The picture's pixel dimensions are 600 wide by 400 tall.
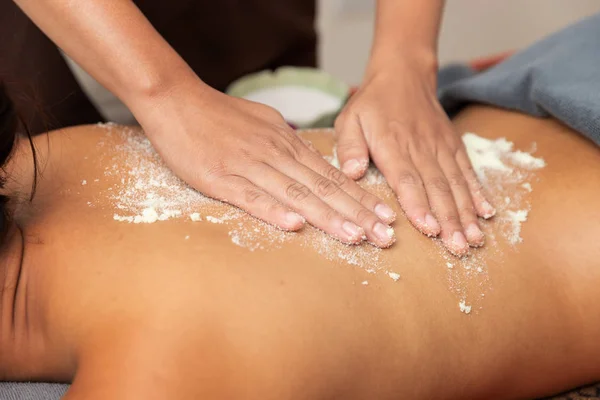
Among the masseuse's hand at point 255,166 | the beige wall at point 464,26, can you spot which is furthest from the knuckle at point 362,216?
the beige wall at point 464,26

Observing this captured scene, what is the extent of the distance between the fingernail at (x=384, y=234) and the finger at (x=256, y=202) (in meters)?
0.09

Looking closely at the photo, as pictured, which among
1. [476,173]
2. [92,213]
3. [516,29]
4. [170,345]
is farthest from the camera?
[516,29]

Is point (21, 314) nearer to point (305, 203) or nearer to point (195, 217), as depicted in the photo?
point (195, 217)

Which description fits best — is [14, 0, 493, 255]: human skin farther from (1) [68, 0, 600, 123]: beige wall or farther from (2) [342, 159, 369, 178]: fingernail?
(1) [68, 0, 600, 123]: beige wall

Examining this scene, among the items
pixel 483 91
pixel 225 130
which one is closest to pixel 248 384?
pixel 225 130

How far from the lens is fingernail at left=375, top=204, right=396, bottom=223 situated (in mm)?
784

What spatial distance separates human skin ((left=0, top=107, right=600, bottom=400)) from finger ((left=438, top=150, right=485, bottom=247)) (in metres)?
0.02

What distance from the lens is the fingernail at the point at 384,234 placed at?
2.48 feet

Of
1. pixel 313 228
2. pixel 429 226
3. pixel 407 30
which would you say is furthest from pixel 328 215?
pixel 407 30

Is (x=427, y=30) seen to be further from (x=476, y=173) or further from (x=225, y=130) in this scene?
(x=225, y=130)

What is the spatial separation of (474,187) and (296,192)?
0.81 ft

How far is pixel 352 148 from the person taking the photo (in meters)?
0.88

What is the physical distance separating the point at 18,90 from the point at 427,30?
635 mm

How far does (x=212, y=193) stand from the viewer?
792 mm
